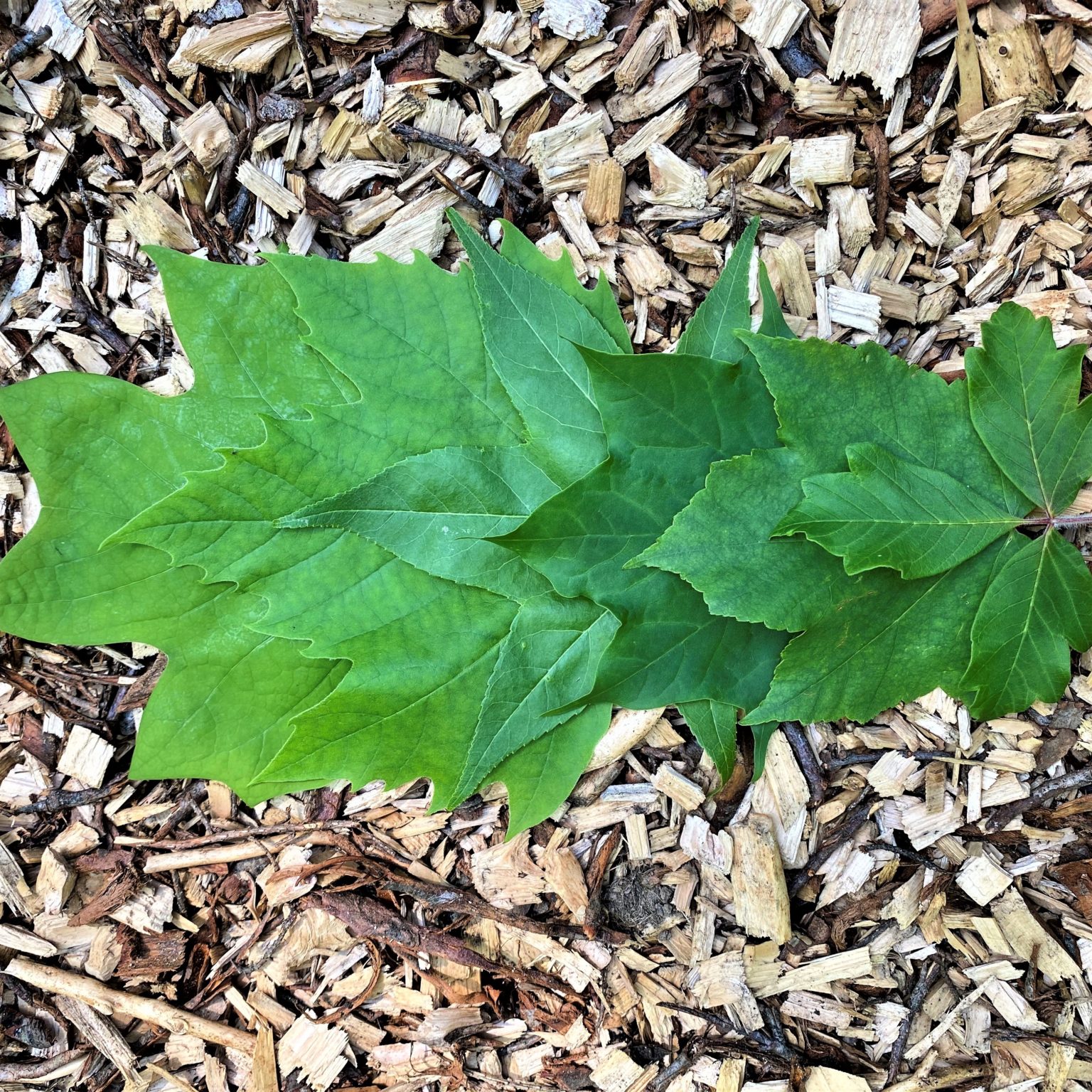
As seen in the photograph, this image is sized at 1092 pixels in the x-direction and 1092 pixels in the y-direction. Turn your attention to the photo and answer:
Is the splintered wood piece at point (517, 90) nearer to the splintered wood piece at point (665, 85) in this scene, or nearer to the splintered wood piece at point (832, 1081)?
the splintered wood piece at point (665, 85)

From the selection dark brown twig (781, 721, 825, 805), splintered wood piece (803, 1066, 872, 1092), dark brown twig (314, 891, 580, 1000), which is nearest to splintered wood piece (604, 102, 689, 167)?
dark brown twig (781, 721, 825, 805)

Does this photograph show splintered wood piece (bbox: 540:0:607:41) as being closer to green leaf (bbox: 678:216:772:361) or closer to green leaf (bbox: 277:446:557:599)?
green leaf (bbox: 678:216:772:361)

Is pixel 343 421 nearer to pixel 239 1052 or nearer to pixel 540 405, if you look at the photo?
pixel 540 405

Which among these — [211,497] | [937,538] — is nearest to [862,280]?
[937,538]

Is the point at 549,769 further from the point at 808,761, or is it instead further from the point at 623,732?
the point at 808,761

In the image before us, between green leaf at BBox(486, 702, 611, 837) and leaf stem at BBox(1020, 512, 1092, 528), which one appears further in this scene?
green leaf at BBox(486, 702, 611, 837)

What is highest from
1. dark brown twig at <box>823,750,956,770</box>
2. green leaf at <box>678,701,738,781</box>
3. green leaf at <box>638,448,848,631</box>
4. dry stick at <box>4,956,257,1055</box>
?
green leaf at <box>638,448,848,631</box>

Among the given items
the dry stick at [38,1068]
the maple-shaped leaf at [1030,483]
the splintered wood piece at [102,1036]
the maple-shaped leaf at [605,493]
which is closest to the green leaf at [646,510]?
the maple-shaped leaf at [605,493]

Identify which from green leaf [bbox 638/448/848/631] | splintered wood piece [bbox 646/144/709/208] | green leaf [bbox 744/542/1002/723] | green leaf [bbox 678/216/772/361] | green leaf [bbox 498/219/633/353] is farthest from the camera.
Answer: splintered wood piece [bbox 646/144/709/208]

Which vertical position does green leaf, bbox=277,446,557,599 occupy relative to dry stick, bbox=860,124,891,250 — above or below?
below

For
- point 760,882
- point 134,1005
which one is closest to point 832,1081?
point 760,882
